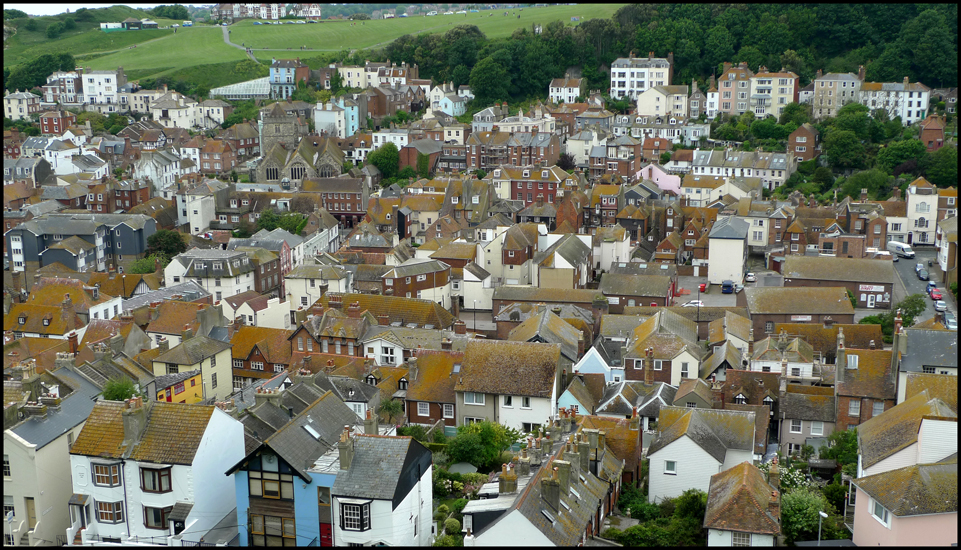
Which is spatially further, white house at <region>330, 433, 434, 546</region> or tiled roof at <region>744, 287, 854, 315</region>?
tiled roof at <region>744, 287, 854, 315</region>

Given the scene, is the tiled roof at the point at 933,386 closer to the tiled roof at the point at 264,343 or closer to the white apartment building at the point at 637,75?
the tiled roof at the point at 264,343

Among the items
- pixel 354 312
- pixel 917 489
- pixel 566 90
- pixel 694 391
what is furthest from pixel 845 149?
pixel 917 489

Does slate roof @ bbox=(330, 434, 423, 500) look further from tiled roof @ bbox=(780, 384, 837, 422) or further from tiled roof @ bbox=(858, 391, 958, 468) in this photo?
tiled roof @ bbox=(780, 384, 837, 422)

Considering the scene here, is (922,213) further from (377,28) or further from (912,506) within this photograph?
(377,28)

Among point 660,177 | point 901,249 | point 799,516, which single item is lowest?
point 901,249

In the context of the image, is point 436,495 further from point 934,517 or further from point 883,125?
point 883,125

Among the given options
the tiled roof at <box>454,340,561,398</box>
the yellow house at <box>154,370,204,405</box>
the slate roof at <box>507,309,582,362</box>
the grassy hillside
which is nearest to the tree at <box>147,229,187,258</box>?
the yellow house at <box>154,370,204,405</box>
